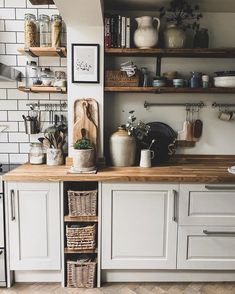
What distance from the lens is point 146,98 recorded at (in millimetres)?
2613

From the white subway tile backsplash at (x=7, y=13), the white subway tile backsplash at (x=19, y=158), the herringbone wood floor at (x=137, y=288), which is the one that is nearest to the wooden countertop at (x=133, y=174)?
the white subway tile backsplash at (x=19, y=158)

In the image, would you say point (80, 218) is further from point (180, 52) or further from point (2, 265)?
point (180, 52)

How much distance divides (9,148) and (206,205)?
1.77 metres

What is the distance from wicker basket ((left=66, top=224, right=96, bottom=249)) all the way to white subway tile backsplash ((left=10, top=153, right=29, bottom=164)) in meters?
0.86

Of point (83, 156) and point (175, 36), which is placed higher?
point (175, 36)

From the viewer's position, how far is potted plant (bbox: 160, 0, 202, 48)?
232cm

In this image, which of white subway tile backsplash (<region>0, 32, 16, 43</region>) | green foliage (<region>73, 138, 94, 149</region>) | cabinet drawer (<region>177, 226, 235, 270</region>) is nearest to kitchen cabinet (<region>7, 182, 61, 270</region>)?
green foliage (<region>73, 138, 94, 149</region>)

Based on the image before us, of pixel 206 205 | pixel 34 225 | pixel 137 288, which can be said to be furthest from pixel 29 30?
pixel 137 288

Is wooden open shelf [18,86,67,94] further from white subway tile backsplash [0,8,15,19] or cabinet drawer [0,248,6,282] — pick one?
cabinet drawer [0,248,6,282]

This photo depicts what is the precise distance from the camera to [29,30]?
2373 mm

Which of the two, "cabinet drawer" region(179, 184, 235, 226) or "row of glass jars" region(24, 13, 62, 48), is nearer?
"cabinet drawer" region(179, 184, 235, 226)

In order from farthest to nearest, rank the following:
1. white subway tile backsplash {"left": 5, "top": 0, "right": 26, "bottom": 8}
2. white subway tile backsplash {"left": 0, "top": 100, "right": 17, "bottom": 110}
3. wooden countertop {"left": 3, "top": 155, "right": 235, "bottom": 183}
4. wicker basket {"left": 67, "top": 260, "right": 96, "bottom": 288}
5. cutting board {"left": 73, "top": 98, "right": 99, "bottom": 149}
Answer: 1. white subway tile backsplash {"left": 0, "top": 100, "right": 17, "bottom": 110}
2. white subway tile backsplash {"left": 5, "top": 0, "right": 26, "bottom": 8}
3. cutting board {"left": 73, "top": 98, "right": 99, "bottom": 149}
4. wicker basket {"left": 67, "top": 260, "right": 96, "bottom": 288}
5. wooden countertop {"left": 3, "top": 155, "right": 235, "bottom": 183}

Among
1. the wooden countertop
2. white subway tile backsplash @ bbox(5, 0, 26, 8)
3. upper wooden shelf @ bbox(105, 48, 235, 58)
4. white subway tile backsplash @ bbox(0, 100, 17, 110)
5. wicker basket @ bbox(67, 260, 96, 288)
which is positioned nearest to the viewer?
the wooden countertop

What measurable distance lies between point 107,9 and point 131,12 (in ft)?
0.69
